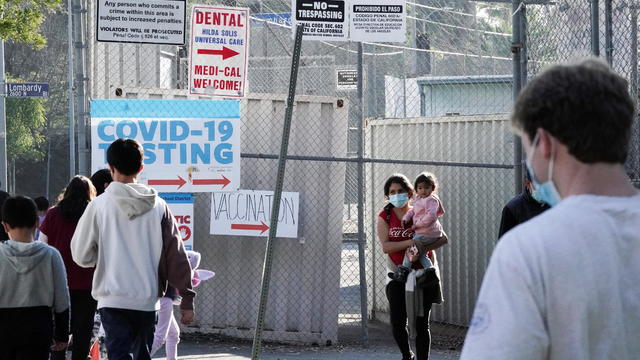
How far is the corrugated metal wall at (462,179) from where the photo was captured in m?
10.2

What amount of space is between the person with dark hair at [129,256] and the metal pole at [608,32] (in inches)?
149

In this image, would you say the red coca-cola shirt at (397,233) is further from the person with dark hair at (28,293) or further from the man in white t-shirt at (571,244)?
the man in white t-shirt at (571,244)

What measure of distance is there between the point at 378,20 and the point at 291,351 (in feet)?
10.5

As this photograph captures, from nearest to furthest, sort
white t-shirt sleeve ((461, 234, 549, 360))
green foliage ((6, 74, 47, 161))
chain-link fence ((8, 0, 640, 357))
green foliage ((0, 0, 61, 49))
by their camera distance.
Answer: white t-shirt sleeve ((461, 234, 549, 360)) < chain-link fence ((8, 0, 640, 357)) < green foliage ((0, 0, 61, 49)) < green foliage ((6, 74, 47, 161))

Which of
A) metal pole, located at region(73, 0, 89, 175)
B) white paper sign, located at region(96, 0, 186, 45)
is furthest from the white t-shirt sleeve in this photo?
metal pole, located at region(73, 0, 89, 175)

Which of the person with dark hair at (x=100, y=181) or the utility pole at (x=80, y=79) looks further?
the utility pole at (x=80, y=79)

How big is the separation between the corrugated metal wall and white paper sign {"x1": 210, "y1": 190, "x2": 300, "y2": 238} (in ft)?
5.07

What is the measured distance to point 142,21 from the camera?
8922 millimetres

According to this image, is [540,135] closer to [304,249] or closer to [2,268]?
[2,268]

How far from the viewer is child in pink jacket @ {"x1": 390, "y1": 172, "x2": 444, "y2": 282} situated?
28.1ft

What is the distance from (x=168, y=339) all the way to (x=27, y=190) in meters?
34.3

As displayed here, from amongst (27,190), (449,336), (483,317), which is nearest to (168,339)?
(449,336)

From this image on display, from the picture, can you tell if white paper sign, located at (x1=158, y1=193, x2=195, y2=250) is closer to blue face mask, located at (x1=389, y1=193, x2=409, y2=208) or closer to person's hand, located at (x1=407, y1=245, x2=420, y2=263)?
blue face mask, located at (x1=389, y1=193, x2=409, y2=208)

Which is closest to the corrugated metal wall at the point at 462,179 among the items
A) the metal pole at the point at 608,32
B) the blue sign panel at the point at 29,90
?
the metal pole at the point at 608,32
